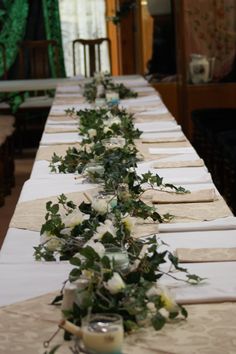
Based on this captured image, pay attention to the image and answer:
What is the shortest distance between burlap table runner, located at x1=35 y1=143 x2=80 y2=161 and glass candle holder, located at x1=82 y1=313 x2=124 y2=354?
2459mm

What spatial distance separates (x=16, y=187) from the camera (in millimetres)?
7379

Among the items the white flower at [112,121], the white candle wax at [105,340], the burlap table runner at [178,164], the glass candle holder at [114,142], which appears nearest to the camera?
the white candle wax at [105,340]

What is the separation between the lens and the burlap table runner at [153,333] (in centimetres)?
175

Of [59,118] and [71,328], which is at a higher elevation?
[71,328]

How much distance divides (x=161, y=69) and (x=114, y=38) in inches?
77.7

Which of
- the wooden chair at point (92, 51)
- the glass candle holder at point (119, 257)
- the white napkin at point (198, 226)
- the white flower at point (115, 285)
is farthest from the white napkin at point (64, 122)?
the wooden chair at point (92, 51)

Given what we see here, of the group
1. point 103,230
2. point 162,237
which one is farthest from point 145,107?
point 103,230

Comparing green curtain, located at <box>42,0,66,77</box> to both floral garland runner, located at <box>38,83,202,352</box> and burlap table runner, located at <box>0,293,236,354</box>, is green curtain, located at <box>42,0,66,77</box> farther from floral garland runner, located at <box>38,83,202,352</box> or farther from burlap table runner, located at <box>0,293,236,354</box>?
burlap table runner, located at <box>0,293,236,354</box>

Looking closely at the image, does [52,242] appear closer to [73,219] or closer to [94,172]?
[73,219]

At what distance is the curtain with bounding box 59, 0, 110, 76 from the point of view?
1002 centimetres

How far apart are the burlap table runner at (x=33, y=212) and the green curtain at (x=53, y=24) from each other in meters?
6.66

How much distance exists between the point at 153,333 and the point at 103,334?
268 millimetres

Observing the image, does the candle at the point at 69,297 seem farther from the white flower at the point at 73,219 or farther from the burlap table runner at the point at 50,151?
the burlap table runner at the point at 50,151

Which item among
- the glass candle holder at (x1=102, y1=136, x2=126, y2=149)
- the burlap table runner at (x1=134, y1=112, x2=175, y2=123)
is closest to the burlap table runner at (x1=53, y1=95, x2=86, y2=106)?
the burlap table runner at (x1=134, y1=112, x2=175, y2=123)
